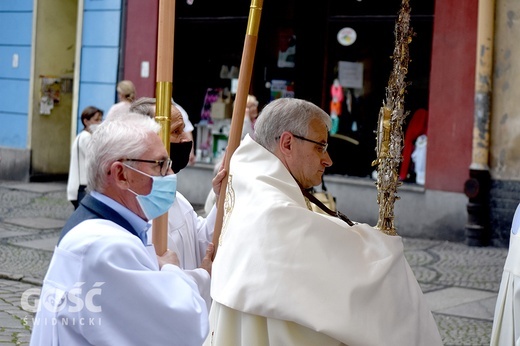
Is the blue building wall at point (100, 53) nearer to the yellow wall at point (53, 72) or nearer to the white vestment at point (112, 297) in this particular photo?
the yellow wall at point (53, 72)

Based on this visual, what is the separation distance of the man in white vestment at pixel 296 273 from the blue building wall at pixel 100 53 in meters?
11.1

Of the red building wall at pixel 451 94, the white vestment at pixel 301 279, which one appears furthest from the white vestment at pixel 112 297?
the red building wall at pixel 451 94

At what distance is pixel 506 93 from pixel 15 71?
8.42 meters

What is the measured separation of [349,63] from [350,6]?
73 cm

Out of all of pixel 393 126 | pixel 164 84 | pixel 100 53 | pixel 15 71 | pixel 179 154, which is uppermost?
pixel 100 53

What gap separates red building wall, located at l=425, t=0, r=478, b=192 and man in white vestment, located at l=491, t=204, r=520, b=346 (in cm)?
708

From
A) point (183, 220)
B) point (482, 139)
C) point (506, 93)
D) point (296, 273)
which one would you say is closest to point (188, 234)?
point (183, 220)

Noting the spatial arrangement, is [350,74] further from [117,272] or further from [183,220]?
[117,272]

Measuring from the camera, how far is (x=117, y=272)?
2643 mm

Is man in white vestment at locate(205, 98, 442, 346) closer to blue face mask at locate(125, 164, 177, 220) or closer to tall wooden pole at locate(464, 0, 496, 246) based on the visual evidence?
blue face mask at locate(125, 164, 177, 220)

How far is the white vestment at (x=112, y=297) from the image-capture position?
2656 millimetres

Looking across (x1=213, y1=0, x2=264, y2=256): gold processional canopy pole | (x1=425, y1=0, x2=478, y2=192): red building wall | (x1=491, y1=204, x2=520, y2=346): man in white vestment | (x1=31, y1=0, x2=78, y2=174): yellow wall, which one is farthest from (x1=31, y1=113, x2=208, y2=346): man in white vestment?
(x1=31, y1=0, x2=78, y2=174): yellow wall

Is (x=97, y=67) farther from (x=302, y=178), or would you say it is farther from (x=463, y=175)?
(x=302, y=178)

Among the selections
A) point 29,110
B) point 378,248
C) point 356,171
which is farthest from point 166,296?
point 29,110
